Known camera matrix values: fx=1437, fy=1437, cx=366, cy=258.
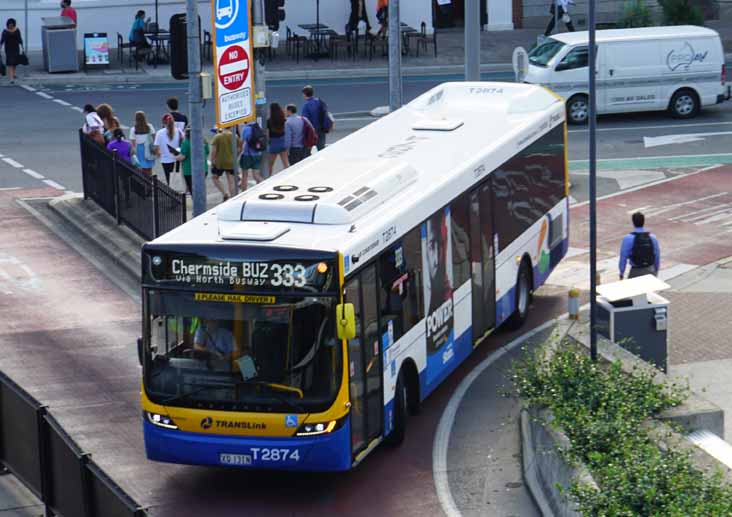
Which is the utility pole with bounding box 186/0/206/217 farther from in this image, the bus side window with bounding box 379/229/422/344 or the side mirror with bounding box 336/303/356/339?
the side mirror with bounding box 336/303/356/339

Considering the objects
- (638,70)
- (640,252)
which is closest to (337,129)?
(638,70)

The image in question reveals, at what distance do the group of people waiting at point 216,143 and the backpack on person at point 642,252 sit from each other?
820cm

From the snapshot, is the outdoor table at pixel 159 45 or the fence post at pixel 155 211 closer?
the fence post at pixel 155 211

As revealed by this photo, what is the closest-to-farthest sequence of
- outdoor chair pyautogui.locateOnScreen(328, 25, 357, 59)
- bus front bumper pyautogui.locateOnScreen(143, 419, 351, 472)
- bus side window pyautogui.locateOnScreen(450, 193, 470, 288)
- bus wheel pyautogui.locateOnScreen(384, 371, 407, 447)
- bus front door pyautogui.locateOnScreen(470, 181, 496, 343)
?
1. bus front bumper pyautogui.locateOnScreen(143, 419, 351, 472)
2. bus wheel pyautogui.locateOnScreen(384, 371, 407, 447)
3. bus side window pyautogui.locateOnScreen(450, 193, 470, 288)
4. bus front door pyautogui.locateOnScreen(470, 181, 496, 343)
5. outdoor chair pyautogui.locateOnScreen(328, 25, 357, 59)

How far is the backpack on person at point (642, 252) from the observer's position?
18.4 metres

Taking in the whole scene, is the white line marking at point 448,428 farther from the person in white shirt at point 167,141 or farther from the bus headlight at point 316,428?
the person in white shirt at point 167,141

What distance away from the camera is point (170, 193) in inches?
865

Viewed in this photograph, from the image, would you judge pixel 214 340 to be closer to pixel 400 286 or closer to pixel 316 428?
pixel 316 428

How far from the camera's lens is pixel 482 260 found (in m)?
17.6

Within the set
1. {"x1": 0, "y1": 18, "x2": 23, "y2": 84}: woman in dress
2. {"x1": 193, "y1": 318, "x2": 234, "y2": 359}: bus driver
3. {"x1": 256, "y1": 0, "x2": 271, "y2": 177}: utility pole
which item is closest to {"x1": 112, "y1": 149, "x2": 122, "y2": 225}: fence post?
{"x1": 256, "y1": 0, "x2": 271, "y2": 177}: utility pole

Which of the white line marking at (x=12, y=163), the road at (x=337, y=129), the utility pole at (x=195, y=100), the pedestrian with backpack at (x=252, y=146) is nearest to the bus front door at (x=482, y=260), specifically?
the utility pole at (x=195, y=100)

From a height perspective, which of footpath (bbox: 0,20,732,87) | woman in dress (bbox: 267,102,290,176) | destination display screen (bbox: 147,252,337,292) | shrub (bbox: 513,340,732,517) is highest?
footpath (bbox: 0,20,732,87)

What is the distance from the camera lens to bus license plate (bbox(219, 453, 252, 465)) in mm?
13141

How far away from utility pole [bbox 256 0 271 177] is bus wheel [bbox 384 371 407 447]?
10.2 meters
